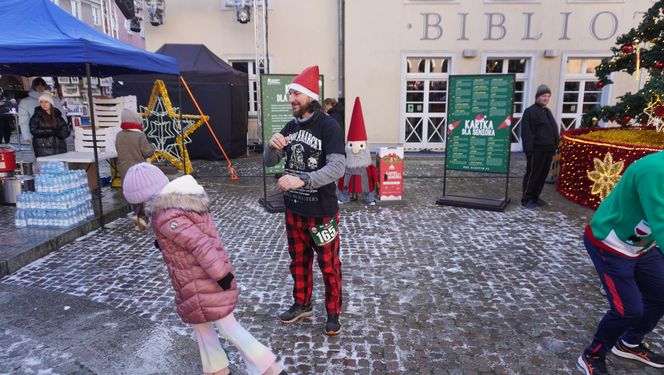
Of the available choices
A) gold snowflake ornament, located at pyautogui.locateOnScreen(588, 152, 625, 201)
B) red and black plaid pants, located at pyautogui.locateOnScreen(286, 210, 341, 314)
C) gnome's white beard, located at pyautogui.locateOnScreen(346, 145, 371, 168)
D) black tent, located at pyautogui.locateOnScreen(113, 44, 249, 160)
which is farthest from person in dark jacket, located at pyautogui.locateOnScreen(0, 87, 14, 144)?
gold snowflake ornament, located at pyautogui.locateOnScreen(588, 152, 625, 201)

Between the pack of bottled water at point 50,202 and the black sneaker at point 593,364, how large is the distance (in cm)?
595

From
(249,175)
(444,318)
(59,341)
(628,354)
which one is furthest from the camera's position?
(249,175)

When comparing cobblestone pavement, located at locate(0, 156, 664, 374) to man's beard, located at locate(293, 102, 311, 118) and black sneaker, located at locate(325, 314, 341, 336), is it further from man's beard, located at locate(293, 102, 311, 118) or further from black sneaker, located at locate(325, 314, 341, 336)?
man's beard, located at locate(293, 102, 311, 118)

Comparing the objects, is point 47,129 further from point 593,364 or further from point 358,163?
point 593,364

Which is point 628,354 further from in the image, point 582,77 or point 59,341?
point 582,77

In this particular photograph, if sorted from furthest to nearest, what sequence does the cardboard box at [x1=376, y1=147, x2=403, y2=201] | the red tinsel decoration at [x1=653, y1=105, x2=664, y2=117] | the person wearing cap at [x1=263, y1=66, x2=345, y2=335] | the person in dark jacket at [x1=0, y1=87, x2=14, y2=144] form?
the person in dark jacket at [x1=0, y1=87, x2=14, y2=144] → the cardboard box at [x1=376, y1=147, x2=403, y2=201] → the red tinsel decoration at [x1=653, y1=105, x2=664, y2=117] → the person wearing cap at [x1=263, y1=66, x2=345, y2=335]

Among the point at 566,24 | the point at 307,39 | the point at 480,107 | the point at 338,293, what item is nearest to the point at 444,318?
the point at 338,293

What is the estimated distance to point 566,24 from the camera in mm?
12992

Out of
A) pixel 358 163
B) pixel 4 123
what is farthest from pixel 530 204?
pixel 4 123

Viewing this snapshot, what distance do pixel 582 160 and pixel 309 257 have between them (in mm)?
5845

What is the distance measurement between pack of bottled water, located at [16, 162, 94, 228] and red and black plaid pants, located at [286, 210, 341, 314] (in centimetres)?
393

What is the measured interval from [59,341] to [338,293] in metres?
2.14

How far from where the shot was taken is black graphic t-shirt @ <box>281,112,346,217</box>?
324cm

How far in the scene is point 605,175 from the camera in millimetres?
6797
